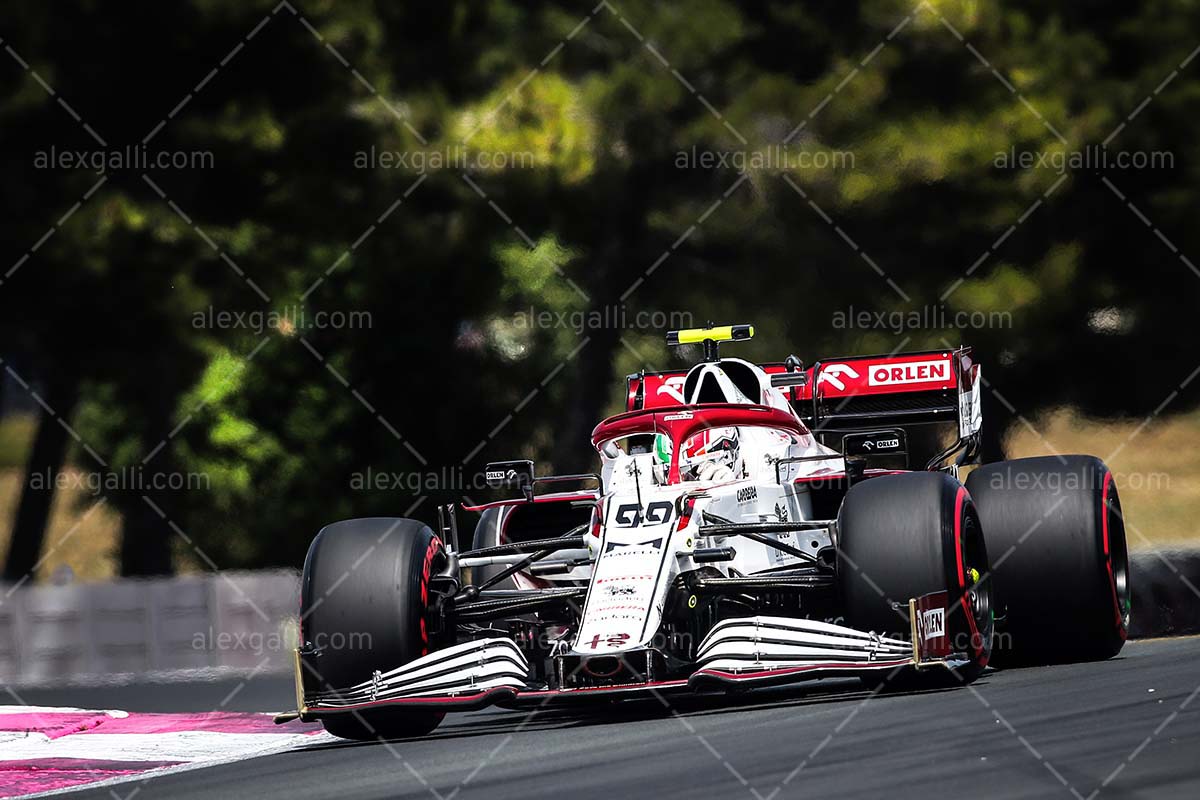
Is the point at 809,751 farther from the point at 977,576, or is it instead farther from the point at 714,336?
the point at 714,336

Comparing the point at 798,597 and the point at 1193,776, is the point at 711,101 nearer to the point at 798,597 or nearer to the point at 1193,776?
the point at 798,597

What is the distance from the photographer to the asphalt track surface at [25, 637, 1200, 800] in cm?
725

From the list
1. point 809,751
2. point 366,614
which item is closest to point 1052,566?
point 809,751

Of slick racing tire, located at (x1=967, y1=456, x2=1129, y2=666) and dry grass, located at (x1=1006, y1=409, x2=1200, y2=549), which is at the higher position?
dry grass, located at (x1=1006, y1=409, x2=1200, y2=549)

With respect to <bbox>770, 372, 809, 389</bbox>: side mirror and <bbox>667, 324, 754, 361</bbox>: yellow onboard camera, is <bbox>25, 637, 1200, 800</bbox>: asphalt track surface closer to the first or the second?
<bbox>770, 372, 809, 389</bbox>: side mirror

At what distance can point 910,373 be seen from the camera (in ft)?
45.2

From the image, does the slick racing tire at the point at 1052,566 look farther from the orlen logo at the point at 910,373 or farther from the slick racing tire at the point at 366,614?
the slick racing tire at the point at 366,614

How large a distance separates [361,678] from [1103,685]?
157 inches

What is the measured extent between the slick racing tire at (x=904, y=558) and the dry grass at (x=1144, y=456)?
45.9ft

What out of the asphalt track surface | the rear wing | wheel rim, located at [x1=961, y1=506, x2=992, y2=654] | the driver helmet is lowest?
the asphalt track surface

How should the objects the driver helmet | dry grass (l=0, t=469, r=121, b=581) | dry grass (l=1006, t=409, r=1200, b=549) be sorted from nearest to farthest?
1. the driver helmet
2. dry grass (l=1006, t=409, r=1200, b=549)
3. dry grass (l=0, t=469, r=121, b=581)

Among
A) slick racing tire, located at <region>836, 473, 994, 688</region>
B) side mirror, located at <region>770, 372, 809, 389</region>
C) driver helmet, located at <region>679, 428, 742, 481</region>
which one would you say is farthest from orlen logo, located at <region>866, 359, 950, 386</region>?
slick racing tire, located at <region>836, 473, 994, 688</region>

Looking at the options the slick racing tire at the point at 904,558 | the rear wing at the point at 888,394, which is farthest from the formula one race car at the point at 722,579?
the rear wing at the point at 888,394

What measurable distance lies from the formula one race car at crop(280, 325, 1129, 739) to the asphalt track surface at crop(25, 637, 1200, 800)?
0.95ft
